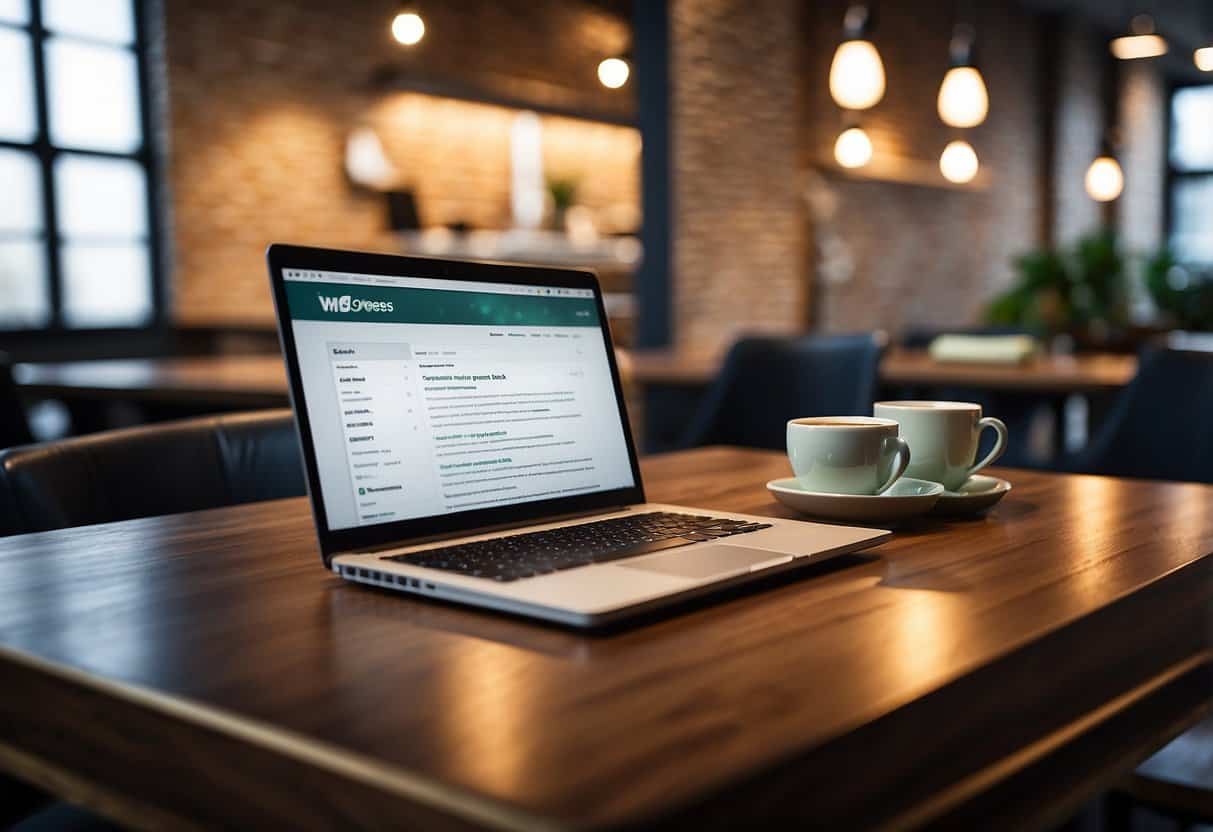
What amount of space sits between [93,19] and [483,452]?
6.29 m

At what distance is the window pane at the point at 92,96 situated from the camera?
6.16 metres

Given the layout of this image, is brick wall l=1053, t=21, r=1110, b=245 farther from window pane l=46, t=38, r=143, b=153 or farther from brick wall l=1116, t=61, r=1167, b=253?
window pane l=46, t=38, r=143, b=153

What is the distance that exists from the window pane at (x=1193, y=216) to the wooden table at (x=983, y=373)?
1018 centimetres

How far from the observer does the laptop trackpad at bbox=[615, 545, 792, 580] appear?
2.63ft

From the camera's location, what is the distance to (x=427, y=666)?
64 centimetres

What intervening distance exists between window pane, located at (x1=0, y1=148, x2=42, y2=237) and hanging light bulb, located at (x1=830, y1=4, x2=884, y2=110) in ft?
15.3

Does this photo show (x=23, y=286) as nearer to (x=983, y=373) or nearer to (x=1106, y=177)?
(x=983, y=373)

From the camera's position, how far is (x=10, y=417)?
185cm

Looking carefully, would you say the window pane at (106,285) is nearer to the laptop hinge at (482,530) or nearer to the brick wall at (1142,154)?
the laptop hinge at (482,530)

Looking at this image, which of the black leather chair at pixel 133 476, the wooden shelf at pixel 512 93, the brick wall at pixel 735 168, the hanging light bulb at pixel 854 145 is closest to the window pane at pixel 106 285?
the wooden shelf at pixel 512 93

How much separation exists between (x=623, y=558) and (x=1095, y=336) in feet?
17.6

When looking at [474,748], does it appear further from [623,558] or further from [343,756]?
[623,558]

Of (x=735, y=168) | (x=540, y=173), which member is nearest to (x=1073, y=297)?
(x=735, y=168)

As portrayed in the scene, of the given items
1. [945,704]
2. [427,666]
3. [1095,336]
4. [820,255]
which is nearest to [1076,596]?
[945,704]
